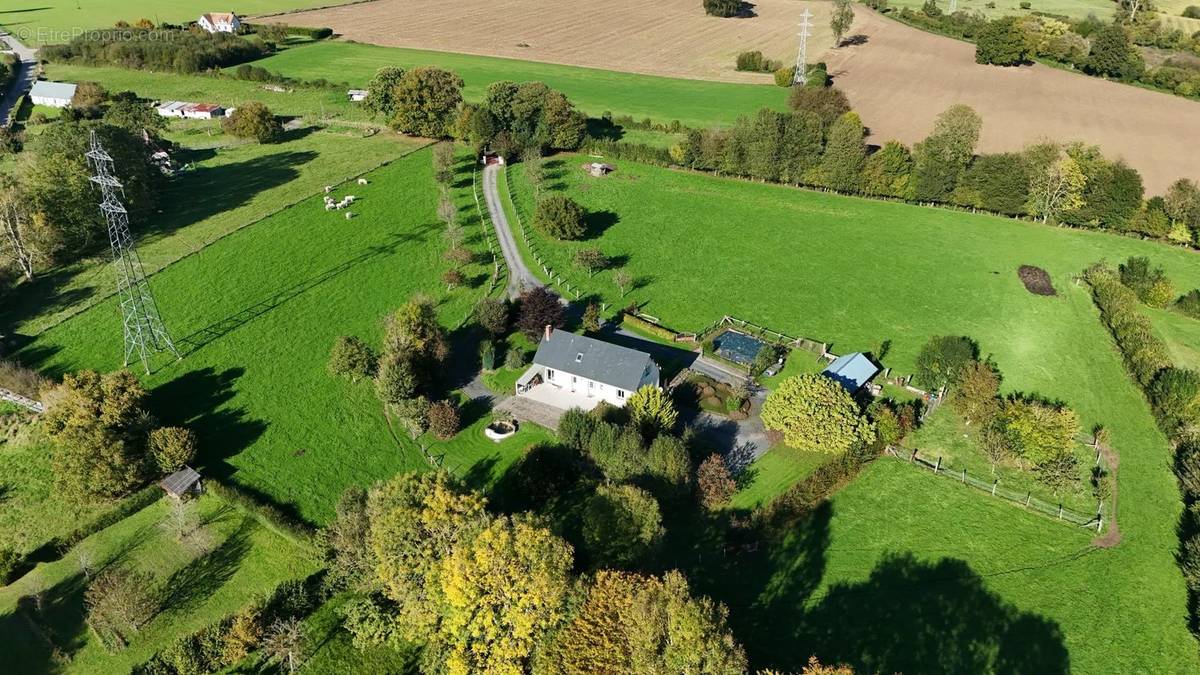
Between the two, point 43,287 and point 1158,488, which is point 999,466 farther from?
point 43,287

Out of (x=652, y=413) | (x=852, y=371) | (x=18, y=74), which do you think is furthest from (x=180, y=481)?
(x=18, y=74)

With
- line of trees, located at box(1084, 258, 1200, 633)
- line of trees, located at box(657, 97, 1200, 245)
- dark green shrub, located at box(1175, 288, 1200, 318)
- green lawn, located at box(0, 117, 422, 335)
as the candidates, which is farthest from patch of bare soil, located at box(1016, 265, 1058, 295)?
green lawn, located at box(0, 117, 422, 335)

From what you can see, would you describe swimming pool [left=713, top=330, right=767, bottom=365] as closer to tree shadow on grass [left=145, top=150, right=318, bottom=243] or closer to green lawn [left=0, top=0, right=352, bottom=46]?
tree shadow on grass [left=145, top=150, right=318, bottom=243]

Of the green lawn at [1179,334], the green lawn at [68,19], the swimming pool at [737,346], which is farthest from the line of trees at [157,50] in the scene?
the green lawn at [1179,334]

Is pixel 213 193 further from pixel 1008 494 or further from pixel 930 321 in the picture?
pixel 1008 494

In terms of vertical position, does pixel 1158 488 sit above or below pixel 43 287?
below

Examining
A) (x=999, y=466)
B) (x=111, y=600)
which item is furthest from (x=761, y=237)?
(x=111, y=600)
